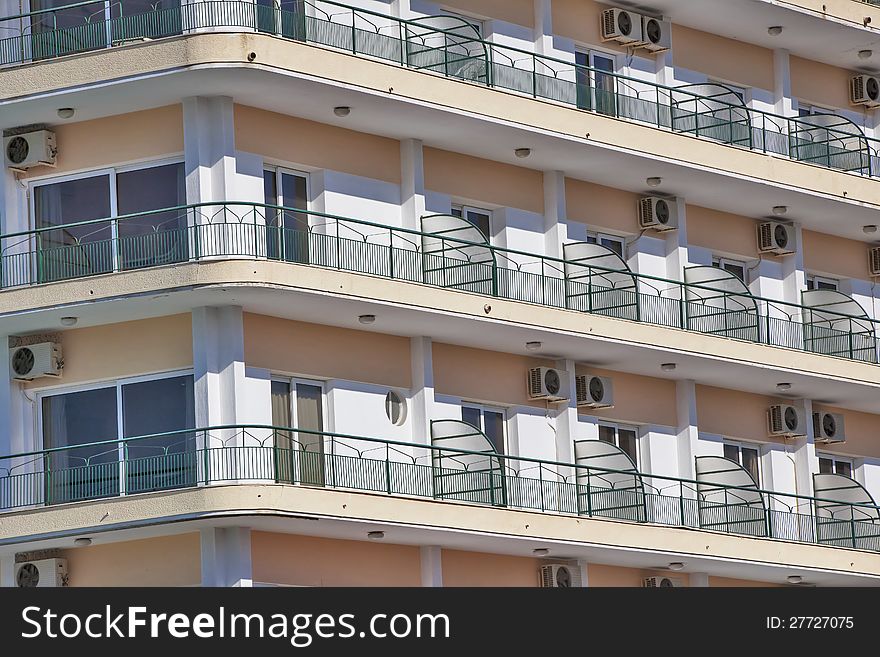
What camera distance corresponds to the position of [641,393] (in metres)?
43.2

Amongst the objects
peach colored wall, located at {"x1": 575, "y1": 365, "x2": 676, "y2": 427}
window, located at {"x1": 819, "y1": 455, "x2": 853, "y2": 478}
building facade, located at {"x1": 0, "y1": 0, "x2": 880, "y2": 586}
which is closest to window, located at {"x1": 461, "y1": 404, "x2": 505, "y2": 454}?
building facade, located at {"x1": 0, "y1": 0, "x2": 880, "y2": 586}

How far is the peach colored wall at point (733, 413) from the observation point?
44.3 m

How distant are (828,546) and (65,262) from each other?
47.5 feet

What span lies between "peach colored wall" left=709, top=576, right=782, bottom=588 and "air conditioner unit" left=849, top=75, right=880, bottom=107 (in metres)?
10.1

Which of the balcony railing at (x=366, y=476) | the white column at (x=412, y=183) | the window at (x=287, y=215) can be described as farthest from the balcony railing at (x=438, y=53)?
the balcony railing at (x=366, y=476)

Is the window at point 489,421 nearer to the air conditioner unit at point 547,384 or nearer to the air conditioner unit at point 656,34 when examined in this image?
the air conditioner unit at point 547,384

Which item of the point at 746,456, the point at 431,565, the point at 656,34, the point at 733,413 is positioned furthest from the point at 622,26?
the point at 431,565

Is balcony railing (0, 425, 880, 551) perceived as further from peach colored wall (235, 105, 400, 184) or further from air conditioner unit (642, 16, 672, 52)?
air conditioner unit (642, 16, 672, 52)

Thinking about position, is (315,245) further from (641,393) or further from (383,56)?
(641,393)

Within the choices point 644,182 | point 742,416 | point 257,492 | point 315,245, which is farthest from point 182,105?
point 742,416

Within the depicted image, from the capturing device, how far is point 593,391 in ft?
138

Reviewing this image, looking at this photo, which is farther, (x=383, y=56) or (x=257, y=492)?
(x=383, y=56)

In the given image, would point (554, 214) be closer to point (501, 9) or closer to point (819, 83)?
point (501, 9)

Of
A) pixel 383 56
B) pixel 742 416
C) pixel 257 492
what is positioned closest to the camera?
pixel 257 492
